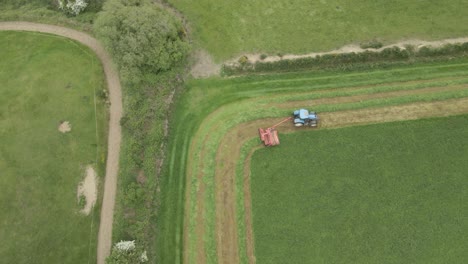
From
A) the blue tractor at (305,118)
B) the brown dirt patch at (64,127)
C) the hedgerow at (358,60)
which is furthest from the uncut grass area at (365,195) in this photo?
the brown dirt patch at (64,127)

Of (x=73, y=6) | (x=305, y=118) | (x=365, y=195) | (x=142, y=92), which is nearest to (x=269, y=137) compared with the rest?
(x=305, y=118)

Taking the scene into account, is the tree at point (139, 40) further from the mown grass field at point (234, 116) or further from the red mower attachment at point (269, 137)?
the red mower attachment at point (269, 137)

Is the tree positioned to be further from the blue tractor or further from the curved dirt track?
the blue tractor

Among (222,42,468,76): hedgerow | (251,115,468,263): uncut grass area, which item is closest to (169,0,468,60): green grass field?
(222,42,468,76): hedgerow

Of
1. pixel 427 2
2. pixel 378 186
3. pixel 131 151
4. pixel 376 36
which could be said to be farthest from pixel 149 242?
pixel 427 2

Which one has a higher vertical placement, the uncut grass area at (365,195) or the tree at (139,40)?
the tree at (139,40)
